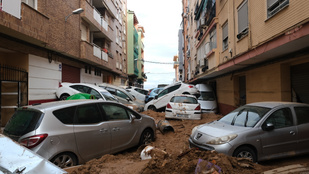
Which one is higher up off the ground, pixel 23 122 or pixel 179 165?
pixel 23 122

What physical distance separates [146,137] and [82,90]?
6.15m

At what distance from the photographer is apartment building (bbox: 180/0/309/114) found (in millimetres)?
5418

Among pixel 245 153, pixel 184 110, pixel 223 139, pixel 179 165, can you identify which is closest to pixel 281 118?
pixel 245 153

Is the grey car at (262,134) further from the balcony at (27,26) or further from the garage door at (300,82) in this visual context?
the balcony at (27,26)

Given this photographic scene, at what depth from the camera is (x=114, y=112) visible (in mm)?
5082

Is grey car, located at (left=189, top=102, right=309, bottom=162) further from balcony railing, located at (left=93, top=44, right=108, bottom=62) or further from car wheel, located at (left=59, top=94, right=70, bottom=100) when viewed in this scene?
balcony railing, located at (left=93, top=44, right=108, bottom=62)

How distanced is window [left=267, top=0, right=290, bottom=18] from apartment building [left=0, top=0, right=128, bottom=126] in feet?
28.8

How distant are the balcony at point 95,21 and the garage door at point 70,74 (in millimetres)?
3853

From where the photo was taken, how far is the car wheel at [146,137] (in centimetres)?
566

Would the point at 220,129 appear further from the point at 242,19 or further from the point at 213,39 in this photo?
the point at 213,39

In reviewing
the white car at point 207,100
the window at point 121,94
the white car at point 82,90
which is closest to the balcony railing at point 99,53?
the window at point 121,94

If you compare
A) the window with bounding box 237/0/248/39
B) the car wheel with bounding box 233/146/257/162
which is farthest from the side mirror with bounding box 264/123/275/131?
the window with bounding box 237/0/248/39

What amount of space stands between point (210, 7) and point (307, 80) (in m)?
8.92

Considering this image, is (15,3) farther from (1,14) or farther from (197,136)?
(197,136)
